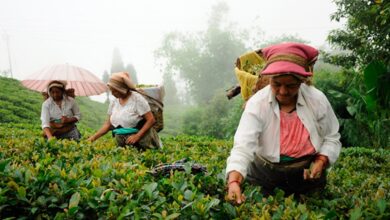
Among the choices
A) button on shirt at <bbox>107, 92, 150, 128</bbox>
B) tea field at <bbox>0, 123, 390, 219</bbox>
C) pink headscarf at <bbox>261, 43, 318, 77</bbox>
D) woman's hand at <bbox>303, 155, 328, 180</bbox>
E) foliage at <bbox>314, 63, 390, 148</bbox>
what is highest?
pink headscarf at <bbox>261, 43, 318, 77</bbox>

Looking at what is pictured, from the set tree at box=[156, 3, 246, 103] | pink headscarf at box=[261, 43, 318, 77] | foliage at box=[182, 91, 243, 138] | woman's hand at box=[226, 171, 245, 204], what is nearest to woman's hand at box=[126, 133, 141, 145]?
pink headscarf at box=[261, 43, 318, 77]

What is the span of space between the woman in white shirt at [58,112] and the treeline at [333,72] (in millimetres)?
3854

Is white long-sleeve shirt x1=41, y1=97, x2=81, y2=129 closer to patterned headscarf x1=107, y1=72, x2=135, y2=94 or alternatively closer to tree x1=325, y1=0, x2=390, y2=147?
patterned headscarf x1=107, y1=72, x2=135, y2=94

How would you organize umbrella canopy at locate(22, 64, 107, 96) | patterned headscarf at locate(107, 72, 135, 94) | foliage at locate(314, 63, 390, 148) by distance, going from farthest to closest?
foliage at locate(314, 63, 390, 148) → umbrella canopy at locate(22, 64, 107, 96) → patterned headscarf at locate(107, 72, 135, 94)

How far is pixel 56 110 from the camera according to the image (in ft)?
17.7

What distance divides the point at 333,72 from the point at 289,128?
47.4 feet

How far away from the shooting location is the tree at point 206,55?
4791 cm

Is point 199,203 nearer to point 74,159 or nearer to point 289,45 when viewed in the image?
point 289,45

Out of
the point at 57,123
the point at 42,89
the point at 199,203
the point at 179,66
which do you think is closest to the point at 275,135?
the point at 199,203

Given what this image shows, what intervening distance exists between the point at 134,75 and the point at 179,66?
34.1m

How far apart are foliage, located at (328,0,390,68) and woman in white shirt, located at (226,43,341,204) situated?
6.13m

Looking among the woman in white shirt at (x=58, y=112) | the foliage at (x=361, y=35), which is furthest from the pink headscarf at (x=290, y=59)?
the foliage at (x=361, y=35)

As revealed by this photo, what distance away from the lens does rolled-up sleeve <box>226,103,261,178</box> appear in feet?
7.29

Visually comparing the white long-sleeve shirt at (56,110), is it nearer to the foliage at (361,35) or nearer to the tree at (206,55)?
the foliage at (361,35)
